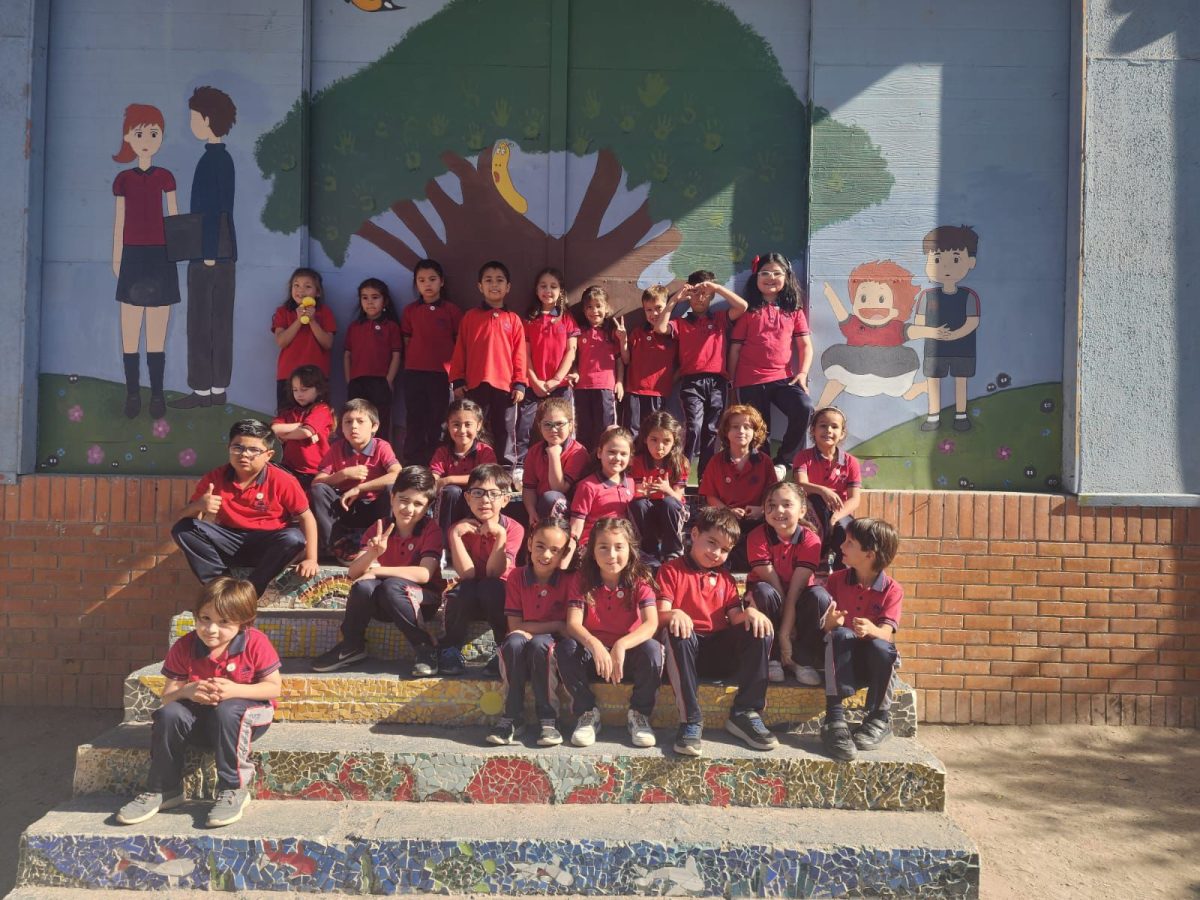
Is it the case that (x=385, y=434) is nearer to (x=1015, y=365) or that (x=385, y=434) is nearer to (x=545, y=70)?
(x=545, y=70)

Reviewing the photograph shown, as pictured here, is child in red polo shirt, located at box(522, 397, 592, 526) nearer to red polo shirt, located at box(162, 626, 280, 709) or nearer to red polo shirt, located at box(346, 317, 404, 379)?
red polo shirt, located at box(346, 317, 404, 379)

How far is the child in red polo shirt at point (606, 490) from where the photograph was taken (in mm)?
5234

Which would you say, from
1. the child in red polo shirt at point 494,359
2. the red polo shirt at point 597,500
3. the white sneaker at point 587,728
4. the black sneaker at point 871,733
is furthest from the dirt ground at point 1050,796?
the child in red polo shirt at point 494,359

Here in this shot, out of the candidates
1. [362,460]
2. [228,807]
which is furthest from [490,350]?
[228,807]

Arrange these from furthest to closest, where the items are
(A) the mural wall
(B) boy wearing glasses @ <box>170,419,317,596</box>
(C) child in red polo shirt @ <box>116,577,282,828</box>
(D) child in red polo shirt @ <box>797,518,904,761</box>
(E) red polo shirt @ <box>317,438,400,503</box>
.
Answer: (A) the mural wall
(E) red polo shirt @ <box>317,438,400,503</box>
(B) boy wearing glasses @ <box>170,419,317,596</box>
(D) child in red polo shirt @ <box>797,518,904,761</box>
(C) child in red polo shirt @ <box>116,577,282,828</box>

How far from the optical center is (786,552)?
4926 millimetres

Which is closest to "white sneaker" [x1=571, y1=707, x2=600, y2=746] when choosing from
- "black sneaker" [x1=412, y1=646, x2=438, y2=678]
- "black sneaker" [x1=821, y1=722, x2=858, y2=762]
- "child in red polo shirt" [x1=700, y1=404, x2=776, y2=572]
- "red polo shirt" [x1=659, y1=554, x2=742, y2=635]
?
"red polo shirt" [x1=659, y1=554, x2=742, y2=635]

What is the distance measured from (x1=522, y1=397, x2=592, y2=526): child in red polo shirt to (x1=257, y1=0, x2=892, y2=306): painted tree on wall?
1407 millimetres

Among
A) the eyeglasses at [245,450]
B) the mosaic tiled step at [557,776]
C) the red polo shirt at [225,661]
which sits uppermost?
the eyeglasses at [245,450]

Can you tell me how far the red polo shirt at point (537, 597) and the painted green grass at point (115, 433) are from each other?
244cm

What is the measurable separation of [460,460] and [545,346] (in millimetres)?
1021

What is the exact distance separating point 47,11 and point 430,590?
4.41 meters

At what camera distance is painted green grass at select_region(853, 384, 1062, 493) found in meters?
6.06

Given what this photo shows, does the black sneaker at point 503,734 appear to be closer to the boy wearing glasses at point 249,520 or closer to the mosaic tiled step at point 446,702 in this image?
the mosaic tiled step at point 446,702
